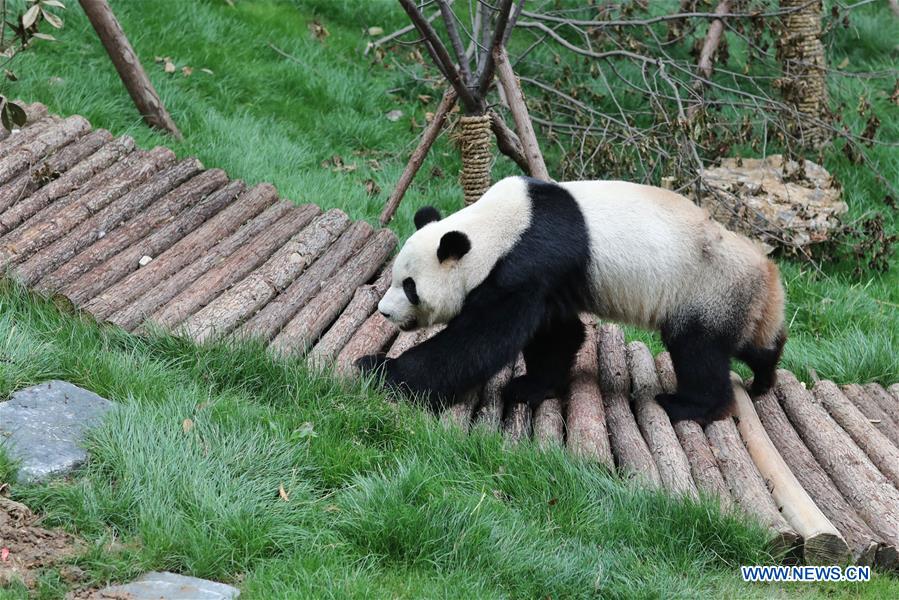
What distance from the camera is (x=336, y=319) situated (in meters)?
5.55

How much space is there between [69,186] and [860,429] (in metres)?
4.67

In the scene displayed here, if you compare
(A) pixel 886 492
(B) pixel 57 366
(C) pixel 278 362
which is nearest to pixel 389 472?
(C) pixel 278 362

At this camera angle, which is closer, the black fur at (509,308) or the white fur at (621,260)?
the black fur at (509,308)

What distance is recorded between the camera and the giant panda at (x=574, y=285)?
182 inches

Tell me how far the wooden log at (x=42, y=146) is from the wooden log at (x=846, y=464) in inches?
180

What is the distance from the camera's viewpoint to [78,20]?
852 centimetres

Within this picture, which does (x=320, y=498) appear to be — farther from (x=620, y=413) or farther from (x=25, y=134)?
(x=25, y=134)

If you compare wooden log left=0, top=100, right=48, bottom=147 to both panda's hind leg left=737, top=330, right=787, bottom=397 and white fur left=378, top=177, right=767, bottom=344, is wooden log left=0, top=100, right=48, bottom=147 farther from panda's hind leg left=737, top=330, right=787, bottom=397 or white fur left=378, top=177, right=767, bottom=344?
panda's hind leg left=737, top=330, right=787, bottom=397

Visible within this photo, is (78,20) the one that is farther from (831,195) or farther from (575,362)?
(831,195)

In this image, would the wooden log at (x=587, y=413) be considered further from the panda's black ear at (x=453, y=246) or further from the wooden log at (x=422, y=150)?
the wooden log at (x=422, y=150)

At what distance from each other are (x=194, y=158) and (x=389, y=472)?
346 cm

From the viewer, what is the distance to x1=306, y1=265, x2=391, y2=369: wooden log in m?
4.97

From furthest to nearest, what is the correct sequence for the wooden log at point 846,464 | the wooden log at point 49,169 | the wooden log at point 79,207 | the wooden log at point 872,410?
the wooden log at point 49,169 < the wooden log at point 79,207 < the wooden log at point 872,410 < the wooden log at point 846,464

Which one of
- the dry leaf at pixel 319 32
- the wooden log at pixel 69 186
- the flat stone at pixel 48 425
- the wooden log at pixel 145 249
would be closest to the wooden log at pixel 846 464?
the flat stone at pixel 48 425
